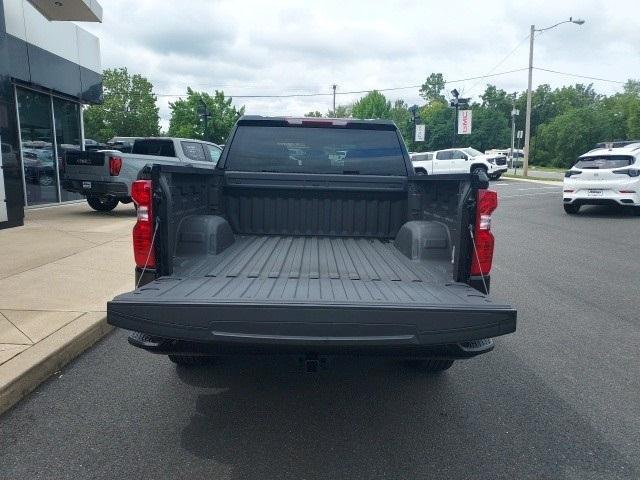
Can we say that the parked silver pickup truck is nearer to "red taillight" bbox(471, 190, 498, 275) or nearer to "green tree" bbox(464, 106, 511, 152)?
"red taillight" bbox(471, 190, 498, 275)

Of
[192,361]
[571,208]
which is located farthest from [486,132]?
[192,361]

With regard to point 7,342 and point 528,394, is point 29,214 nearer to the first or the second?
point 7,342

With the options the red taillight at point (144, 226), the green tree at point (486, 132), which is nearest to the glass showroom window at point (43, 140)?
the red taillight at point (144, 226)

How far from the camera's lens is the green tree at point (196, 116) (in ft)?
174

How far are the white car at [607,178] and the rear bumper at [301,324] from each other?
526 inches

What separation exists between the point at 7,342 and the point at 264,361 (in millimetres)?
2047

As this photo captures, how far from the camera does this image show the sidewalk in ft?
12.7

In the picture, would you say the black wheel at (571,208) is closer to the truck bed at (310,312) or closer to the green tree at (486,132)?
the truck bed at (310,312)

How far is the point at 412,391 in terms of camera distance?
373 centimetres

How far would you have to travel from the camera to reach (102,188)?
12320mm

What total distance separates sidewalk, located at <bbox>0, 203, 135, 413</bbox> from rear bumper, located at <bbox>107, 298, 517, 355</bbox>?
1.64 meters

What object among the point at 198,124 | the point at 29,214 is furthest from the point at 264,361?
the point at 198,124

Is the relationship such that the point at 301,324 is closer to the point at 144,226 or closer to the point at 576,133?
the point at 144,226

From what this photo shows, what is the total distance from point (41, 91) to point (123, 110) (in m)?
41.6
